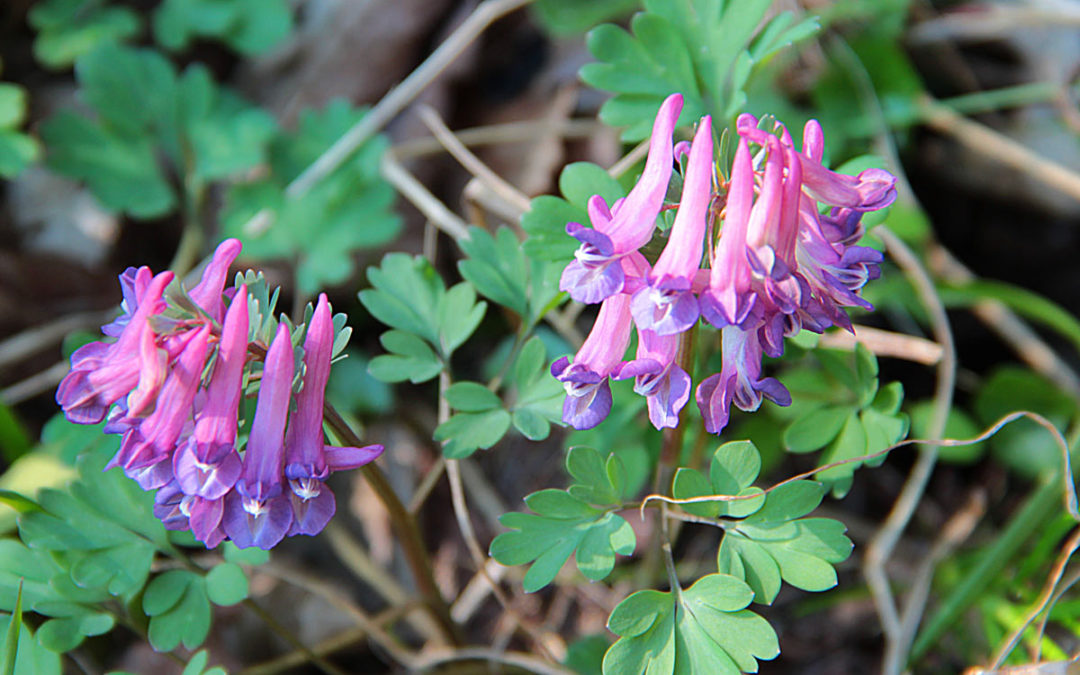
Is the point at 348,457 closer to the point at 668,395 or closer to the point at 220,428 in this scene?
the point at 220,428

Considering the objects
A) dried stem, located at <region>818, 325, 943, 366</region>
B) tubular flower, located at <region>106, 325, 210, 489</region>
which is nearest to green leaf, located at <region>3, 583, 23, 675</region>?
tubular flower, located at <region>106, 325, 210, 489</region>

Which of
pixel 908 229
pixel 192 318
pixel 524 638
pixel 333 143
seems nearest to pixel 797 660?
pixel 524 638

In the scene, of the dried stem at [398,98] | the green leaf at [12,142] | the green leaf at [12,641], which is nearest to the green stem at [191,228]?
the dried stem at [398,98]

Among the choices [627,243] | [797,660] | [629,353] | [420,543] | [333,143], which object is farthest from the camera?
[333,143]

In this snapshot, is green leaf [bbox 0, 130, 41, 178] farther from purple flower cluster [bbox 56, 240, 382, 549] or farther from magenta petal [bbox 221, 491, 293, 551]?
magenta petal [bbox 221, 491, 293, 551]

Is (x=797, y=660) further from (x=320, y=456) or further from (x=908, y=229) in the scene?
(x=320, y=456)

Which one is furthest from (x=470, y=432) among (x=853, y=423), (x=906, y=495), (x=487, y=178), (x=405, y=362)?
(x=906, y=495)

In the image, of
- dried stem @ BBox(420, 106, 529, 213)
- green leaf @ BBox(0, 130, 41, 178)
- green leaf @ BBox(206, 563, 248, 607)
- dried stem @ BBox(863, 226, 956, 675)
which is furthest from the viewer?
green leaf @ BBox(0, 130, 41, 178)
